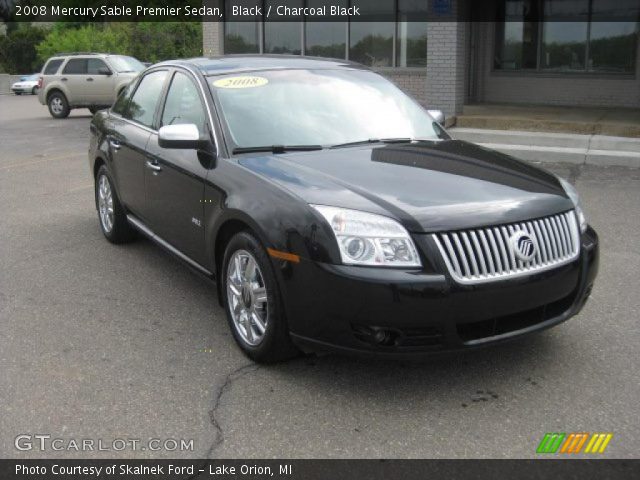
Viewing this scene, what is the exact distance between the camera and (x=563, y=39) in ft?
49.4

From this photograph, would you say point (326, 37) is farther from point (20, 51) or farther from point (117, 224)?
point (20, 51)

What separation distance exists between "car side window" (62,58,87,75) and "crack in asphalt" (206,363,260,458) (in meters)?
19.3

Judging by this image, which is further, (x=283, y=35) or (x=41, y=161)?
(x=283, y=35)

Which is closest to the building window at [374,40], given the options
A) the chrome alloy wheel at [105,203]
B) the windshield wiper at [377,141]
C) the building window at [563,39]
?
the building window at [563,39]

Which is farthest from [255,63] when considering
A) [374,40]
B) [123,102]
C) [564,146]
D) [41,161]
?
[374,40]

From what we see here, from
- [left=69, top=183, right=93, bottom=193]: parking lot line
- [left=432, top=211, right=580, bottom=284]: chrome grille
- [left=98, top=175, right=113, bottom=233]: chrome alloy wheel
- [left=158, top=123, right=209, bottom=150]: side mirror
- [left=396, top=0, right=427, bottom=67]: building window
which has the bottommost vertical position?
[left=69, top=183, right=93, bottom=193]: parking lot line

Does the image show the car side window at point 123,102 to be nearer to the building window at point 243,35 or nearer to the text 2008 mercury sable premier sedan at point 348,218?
the text 2008 mercury sable premier sedan at point 348,218

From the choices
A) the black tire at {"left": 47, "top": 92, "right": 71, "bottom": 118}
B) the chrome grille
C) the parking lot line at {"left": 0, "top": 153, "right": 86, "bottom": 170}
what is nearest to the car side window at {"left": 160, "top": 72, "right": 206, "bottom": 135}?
the chrome grille

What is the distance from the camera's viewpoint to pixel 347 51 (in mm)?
16938

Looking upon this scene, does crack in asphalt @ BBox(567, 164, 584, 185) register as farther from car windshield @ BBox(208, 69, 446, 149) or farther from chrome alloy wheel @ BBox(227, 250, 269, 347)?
chrome alloy wheel @ BBox(227, 250, 269, 347)

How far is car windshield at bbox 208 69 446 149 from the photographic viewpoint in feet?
15.2

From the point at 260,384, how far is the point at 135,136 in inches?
108

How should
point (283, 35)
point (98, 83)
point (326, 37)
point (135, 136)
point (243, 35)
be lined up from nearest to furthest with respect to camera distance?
point (135, 136)
point (326, 37)
point (283, 35)
point (243, 35)
point (98, 83)

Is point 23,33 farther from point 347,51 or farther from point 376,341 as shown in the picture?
point 376,341
